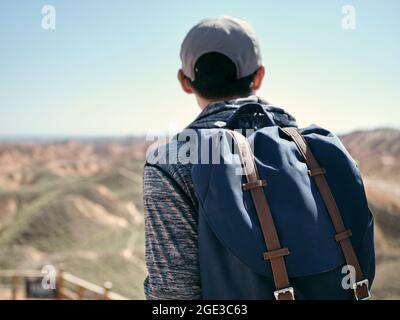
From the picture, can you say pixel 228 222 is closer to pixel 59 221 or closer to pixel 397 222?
pixel 397 222

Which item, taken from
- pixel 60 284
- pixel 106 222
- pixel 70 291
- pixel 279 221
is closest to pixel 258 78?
pixel 279 221

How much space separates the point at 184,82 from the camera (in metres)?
1.41

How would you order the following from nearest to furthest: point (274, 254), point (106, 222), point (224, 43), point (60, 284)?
1. point (274, 254)
2. point (224, 43)
3. point (60, 284)
4. point (106, 222)

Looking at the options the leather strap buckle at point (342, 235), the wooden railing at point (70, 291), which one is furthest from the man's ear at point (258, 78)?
the wooden railing at point (70, 291)

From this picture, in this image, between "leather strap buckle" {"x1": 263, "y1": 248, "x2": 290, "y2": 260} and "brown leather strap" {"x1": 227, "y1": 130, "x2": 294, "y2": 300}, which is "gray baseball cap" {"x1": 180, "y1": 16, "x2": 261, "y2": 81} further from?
"leather strap buckle" {"x1": 263, "y1": 248, "x2": 290, "y2": 260}

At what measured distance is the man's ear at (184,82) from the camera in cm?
140

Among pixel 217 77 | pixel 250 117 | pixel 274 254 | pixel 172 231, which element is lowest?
pixel 274 254

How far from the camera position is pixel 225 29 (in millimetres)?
1343

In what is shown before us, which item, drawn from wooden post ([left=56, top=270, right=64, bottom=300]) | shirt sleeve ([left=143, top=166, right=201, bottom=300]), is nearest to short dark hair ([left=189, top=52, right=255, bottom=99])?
shirt sleeve ([left=143, top=166, right=201, bottom=300])

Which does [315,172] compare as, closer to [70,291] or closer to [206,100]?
[206,100]

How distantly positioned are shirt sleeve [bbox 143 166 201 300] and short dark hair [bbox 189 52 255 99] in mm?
275

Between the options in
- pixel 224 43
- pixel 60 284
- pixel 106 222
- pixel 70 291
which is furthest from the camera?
pixel 106 222

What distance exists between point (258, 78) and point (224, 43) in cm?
14
